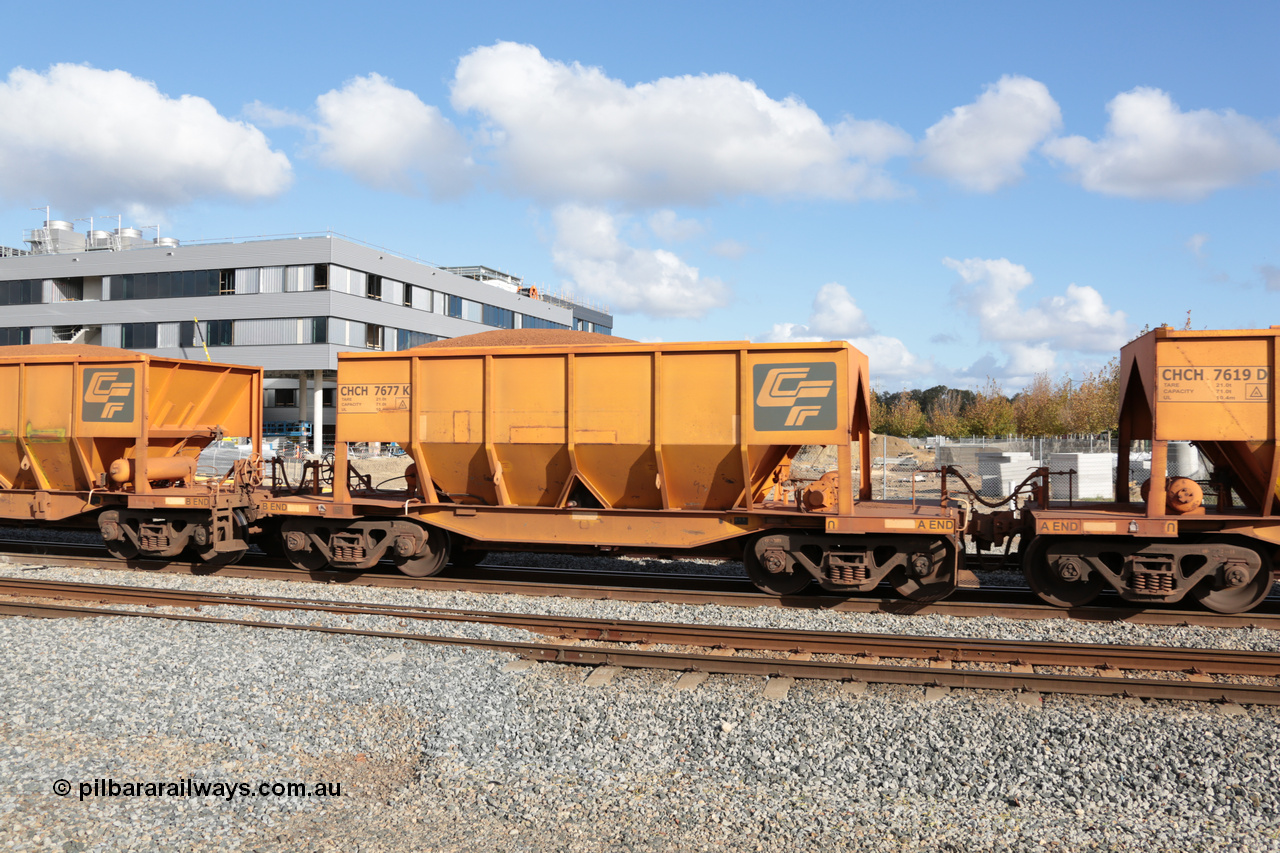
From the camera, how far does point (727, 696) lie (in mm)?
7180

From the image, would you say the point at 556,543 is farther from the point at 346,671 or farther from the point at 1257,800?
the point at 1257,800

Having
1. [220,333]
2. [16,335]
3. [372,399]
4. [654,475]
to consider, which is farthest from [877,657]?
[16,335]

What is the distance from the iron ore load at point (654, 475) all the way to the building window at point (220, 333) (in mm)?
38804

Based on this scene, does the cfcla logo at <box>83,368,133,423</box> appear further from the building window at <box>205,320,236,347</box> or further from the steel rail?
the building window at <box>205,320,236,347</box>

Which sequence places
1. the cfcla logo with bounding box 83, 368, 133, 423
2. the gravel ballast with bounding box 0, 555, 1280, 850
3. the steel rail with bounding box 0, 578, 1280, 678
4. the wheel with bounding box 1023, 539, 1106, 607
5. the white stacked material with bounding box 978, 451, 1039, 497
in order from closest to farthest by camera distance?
the gravel ballast with bounding box 0, 555, 1280, 850 → the steel rail with bounding box 0, 578, 1280, 678 → the wheel with bounding box 1023, 539, 1106, 607 → the cfcla logo with bounding box 83, 368, 133, 423 → the white stacked material with bounding box 978, 451, 1039, 497

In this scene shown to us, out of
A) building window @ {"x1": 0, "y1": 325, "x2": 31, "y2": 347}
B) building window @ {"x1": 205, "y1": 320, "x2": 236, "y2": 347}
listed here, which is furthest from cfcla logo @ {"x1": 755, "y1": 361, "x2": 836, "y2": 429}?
building window @ {"x1": 0, "y1": 325, "x2": 31, "y2": 347}

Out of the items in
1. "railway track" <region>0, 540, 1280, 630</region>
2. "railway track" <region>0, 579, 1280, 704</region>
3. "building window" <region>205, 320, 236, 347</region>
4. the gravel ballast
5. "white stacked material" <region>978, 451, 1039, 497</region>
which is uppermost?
"building window" <region>205, 320, 236, 347</region>

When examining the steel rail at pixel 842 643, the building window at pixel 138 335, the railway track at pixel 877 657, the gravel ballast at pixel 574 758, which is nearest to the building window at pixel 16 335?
the building window at pixel 138 335

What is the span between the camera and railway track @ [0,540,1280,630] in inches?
379

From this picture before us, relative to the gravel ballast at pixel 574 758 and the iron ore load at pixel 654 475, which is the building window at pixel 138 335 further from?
the gravel ballast at pixel 574 758

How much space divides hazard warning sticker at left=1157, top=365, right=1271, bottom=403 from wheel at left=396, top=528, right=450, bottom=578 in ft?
31.4

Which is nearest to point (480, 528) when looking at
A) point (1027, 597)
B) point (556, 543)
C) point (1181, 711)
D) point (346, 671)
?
point (556, 543)

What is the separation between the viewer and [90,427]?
12930 millimetres

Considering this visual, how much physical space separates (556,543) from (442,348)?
3.40 m
